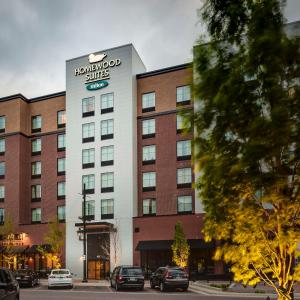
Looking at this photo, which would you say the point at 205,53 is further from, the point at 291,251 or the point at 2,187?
the point at 2,187

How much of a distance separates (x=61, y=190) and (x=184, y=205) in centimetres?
1566

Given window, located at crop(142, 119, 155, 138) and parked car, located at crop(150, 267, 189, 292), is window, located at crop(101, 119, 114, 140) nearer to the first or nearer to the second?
window, located at crop(142, 119, 155, 138)

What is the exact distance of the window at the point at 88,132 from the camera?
5331cm

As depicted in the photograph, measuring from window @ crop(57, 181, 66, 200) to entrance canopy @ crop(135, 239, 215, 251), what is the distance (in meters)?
12.6

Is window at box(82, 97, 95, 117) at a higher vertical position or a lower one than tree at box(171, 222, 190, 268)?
higher

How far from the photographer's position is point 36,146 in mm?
58500

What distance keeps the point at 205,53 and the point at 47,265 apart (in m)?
47.9

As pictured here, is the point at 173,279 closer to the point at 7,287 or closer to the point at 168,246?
the point at 168,246

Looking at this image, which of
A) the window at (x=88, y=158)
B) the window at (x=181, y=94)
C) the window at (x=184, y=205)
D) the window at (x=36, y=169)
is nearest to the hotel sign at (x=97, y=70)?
the window at (x=88, y=158)

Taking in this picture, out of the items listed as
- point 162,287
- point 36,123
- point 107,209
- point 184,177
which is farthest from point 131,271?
point 36,123

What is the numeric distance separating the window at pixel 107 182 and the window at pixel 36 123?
11.8 meters

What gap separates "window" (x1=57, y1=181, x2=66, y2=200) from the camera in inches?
2184

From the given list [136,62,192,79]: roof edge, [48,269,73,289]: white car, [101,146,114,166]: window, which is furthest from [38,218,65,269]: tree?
[136,62,192,79]: roof edge

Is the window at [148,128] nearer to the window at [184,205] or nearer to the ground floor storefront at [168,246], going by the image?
the window at [184,205]
